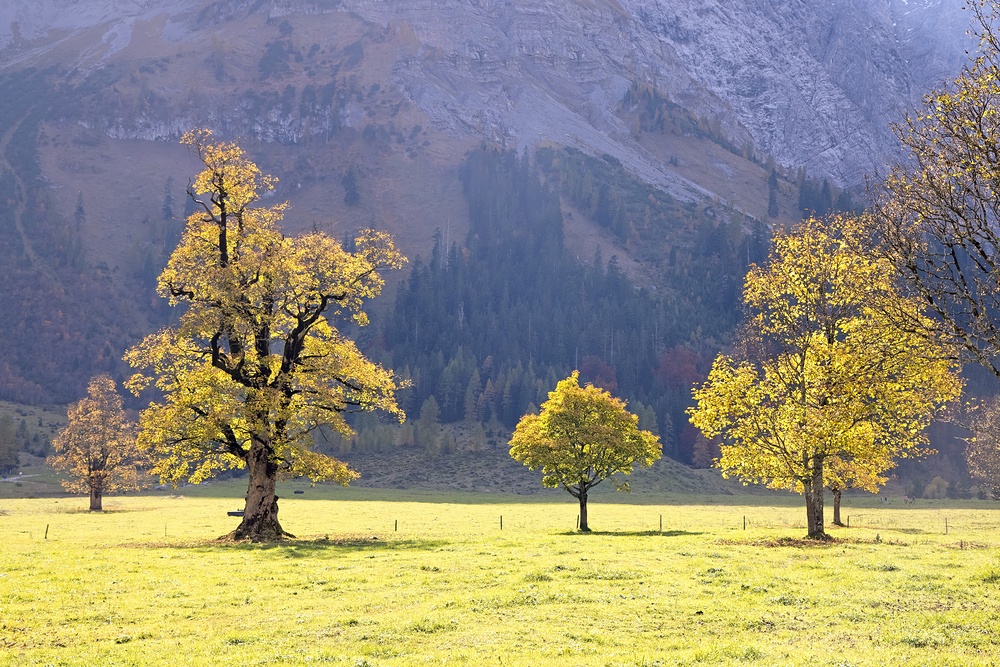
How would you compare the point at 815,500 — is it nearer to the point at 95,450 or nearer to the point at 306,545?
the point at 306,545

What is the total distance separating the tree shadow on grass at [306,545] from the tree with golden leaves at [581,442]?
15.5 metres

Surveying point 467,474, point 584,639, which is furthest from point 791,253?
point 467,474

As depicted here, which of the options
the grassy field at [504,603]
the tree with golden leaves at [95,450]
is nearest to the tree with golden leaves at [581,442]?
the grassy field at [504,603]

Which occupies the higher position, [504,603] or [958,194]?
[958,194]

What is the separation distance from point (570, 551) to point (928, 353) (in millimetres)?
18702

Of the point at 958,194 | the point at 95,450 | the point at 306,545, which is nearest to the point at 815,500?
the point at 958,194

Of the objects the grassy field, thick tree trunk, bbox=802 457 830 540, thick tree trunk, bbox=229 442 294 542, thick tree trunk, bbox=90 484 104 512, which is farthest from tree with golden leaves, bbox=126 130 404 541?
thick tree trunk, bbox=90 484 104 512

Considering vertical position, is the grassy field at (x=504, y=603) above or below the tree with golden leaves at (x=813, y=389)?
below

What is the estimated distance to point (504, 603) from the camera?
24.4 m

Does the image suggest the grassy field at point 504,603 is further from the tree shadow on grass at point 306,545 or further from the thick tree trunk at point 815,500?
the thick tree trunk at point 815,500

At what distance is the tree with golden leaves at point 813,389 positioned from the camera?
128 feet

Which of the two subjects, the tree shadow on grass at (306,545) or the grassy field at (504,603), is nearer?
the grassy field at (504,603)

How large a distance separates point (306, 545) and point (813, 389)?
27.7 meters

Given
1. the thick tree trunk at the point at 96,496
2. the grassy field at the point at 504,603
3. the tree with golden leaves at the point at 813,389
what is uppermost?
the tree with golden leaves at the point at 813,389
